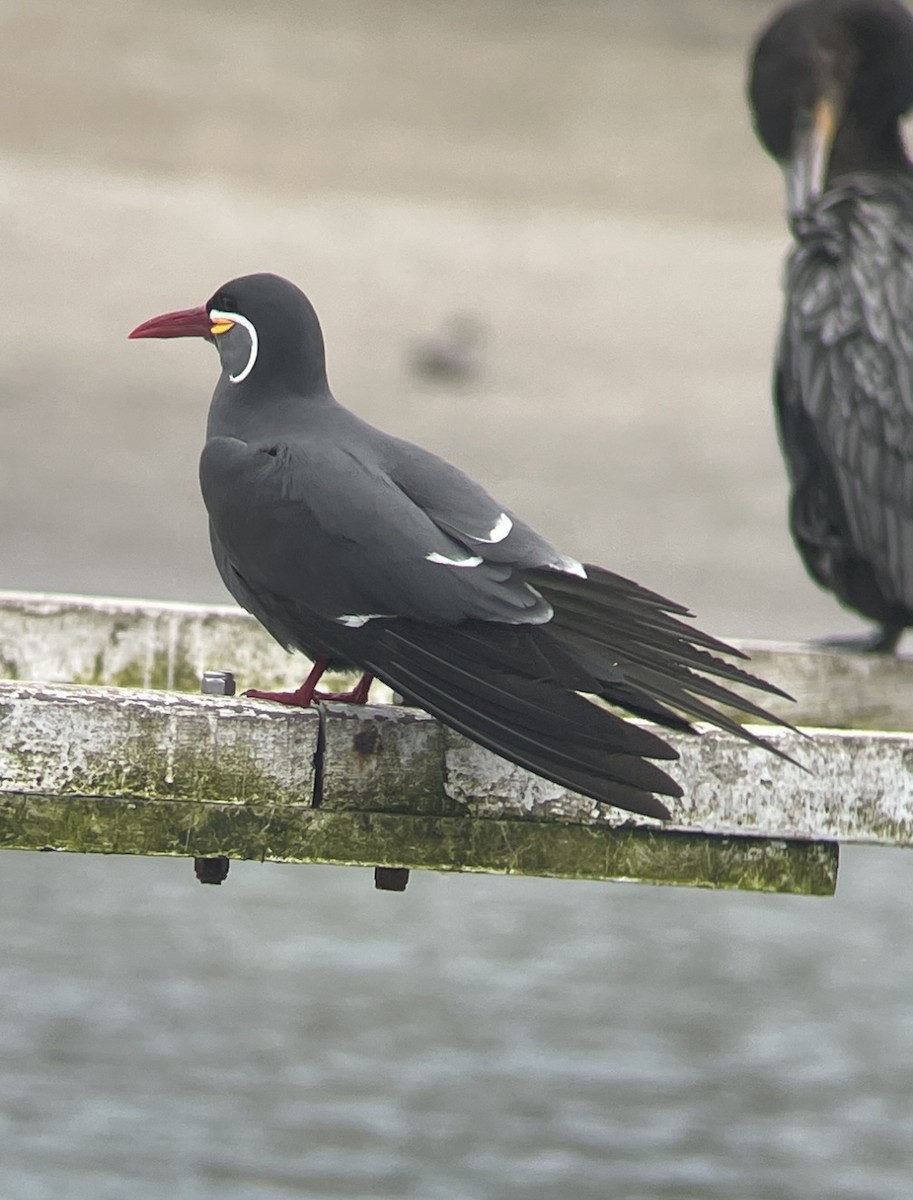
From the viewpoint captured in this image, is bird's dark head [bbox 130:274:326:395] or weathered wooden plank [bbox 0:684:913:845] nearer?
weathered wooden plank [bbox 0:684:913:845]

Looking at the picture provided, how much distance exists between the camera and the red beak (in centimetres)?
389

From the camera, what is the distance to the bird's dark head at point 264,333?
376cm

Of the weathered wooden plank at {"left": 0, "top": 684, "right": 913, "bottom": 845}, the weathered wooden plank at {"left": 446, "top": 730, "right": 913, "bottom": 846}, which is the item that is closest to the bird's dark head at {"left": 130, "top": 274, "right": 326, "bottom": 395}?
the weathered wooden plank at {"left": 0, "top": 684, "right": 913, "bottom": 845}

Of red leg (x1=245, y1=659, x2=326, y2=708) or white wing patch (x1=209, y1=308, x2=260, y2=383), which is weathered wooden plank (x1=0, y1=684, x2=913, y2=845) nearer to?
red leg (x1=245, y1=659, x2=326, y2=708)

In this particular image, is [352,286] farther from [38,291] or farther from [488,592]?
[488,592]

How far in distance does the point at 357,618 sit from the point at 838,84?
10.3ft

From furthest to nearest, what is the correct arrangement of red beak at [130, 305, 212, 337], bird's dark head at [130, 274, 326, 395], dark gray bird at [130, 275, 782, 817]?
red beak at [130, 305, 212, 337]
bird's dark head at [130, 274, 326, 395]
dark gray bird at [130, 275, 782, 817]

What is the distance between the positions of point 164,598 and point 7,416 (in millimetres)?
2962

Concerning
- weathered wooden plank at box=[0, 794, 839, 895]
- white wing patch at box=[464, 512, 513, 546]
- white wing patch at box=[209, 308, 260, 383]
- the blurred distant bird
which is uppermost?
the blurred distant bird

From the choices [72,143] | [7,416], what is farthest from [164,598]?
[72,143]

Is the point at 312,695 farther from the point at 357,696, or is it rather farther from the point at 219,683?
the point at 219,683

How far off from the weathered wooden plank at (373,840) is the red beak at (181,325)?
841 mm

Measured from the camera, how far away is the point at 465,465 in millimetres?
12867

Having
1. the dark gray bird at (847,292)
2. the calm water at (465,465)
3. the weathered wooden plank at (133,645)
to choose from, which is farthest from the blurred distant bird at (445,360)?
the weathered wooden plank at (133,645)
